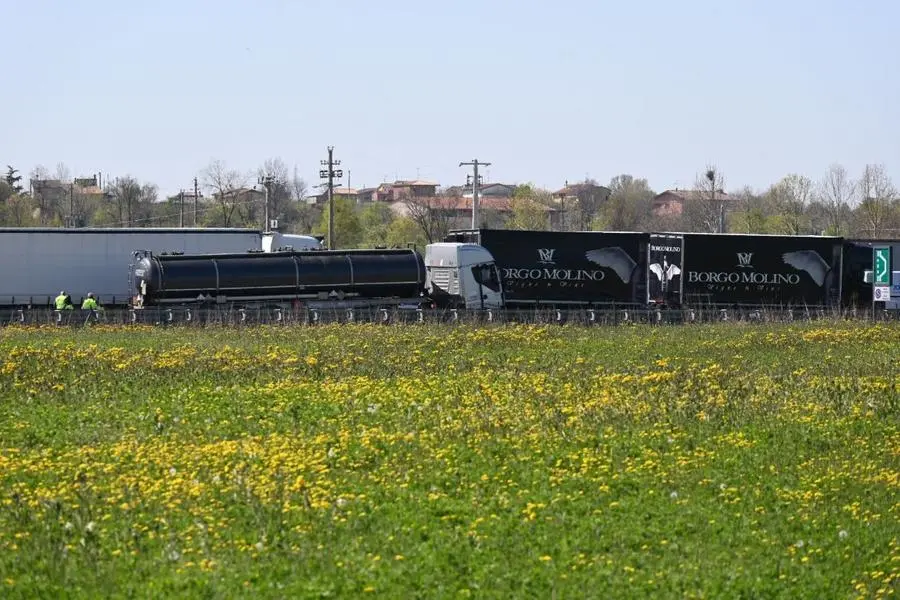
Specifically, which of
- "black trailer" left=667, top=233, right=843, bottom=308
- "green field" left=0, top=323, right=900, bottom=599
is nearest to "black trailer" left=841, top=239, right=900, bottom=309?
"black trailer" left=667, top=233, right=843, bottom=308

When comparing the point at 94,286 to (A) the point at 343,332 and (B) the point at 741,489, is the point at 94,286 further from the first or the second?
(B) the point at 741,489

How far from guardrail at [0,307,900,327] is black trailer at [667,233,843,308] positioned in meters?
5.49

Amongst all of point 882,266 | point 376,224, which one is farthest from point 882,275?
point 376,224

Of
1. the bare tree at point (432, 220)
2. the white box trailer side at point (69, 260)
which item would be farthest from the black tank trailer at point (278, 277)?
the bare tree at point (432, 220)

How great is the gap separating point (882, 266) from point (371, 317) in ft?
71.8

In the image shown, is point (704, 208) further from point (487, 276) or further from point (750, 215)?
point (487, 276)

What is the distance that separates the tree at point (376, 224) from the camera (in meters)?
135

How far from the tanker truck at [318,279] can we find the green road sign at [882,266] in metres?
15.6

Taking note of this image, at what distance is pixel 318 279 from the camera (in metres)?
46.7

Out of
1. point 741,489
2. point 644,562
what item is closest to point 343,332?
point 741,489

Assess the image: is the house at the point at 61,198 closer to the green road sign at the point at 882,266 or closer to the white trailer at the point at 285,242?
the white trailer at the point at 285,242

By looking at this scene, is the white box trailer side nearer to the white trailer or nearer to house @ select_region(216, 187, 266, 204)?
the white trailer

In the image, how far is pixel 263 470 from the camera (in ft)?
51.7

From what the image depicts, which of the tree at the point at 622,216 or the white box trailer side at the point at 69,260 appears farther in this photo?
the tree at the point at 622,216
